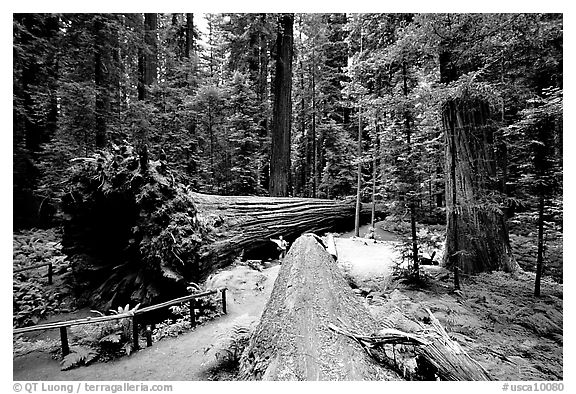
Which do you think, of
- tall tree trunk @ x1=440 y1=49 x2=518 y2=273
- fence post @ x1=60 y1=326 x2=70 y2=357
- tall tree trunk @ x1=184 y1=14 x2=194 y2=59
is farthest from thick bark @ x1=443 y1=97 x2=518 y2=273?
tall tree trunk @ x1=184 y1=14 x2=194 y2=59

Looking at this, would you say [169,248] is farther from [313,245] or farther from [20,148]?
[20,148]

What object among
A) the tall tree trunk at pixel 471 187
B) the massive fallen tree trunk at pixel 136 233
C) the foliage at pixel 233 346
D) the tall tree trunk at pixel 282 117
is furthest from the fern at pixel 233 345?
the tall tree trunk at pixel 282 117

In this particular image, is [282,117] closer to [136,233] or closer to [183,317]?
[136,233]

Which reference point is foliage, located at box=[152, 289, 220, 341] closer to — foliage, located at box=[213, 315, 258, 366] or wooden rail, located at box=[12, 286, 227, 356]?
wooden rail, located at box=[12, 286, 227, 356]

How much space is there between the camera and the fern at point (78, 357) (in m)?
3.00

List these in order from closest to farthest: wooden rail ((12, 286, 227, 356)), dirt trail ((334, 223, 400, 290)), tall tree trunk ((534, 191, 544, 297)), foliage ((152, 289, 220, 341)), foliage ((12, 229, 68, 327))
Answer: wooden rail ((12, 286, 227, 356))
tall tree trunk ((534, 191, 544, 297))
foliage ((152, 289, 220, 341))
dirt trail ((334, 223, 400, 290))
foliage ((12, 229, 68, 327))

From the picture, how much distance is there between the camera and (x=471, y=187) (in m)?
4.29

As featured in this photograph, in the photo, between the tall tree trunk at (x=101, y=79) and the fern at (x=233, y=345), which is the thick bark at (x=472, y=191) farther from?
the tall tree trunk at (x=101, y=79)

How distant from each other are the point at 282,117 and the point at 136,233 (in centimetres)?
497

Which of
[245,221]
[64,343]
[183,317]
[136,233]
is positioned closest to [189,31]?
[245,221]

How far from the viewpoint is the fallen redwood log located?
179 centimetres

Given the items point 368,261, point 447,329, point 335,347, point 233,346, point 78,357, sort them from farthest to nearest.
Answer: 1. point 368,261
2. point 78,357
3. point 447,329
4. point 233,346
5. point 335,347

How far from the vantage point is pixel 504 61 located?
12.0ft

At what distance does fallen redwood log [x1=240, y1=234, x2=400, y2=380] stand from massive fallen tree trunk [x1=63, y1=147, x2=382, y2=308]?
2.45m
